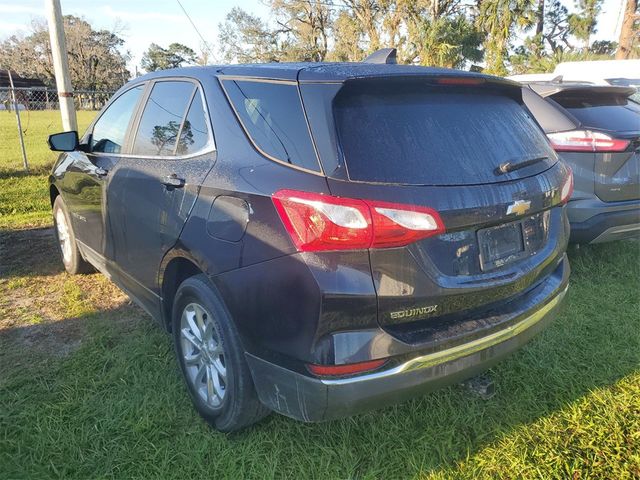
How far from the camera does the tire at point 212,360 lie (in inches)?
83.4

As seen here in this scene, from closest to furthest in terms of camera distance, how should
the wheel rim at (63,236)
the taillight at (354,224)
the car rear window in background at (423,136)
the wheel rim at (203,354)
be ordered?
the taillight at (354,224), the car rear window in background at (423,136), the wheel rim at (203,354), the wheel rim at (63,236)

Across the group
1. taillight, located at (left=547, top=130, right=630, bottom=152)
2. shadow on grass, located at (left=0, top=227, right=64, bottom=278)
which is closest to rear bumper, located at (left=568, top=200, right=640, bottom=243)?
taillight, located at (left=547, top=130, right=630, bottom=152)

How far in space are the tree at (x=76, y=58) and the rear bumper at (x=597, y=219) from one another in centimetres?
5830

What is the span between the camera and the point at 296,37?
36375 mm

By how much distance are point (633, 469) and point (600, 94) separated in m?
3.36

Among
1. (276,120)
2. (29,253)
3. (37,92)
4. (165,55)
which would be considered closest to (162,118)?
(276,120)

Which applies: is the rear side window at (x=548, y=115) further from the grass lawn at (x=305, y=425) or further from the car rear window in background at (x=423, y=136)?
the car rear window in background at (x=423, y=136)

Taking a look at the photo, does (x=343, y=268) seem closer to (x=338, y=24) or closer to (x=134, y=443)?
(x=134, y=443)

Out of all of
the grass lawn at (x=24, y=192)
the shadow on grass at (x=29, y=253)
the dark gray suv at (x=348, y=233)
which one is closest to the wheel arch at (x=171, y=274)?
the dark gray suv at (x=348, y=233)

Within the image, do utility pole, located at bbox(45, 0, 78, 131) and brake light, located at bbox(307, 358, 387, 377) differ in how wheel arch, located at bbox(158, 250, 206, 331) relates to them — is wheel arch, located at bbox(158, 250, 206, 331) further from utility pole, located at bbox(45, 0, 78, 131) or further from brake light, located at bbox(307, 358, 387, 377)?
utility pole, located at bbox(45, 0, 78, 131)

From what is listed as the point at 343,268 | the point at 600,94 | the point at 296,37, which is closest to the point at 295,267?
the point at 343,268

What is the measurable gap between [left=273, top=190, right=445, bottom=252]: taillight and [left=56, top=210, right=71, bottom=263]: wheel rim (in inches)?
131

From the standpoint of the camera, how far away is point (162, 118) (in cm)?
286

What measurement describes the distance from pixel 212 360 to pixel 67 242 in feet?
9.11
